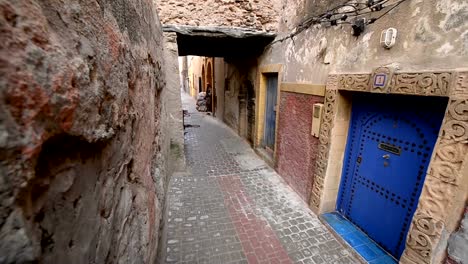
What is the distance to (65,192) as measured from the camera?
72cm

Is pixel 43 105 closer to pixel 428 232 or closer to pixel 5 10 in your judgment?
pixel 5 10

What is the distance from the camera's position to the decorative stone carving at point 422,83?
1.92 meters

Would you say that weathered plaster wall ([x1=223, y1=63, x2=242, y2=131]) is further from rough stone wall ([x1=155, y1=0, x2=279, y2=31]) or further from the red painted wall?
the red painted wall

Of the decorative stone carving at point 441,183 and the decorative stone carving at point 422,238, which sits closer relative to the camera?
the decorative stone carving at point 441,183

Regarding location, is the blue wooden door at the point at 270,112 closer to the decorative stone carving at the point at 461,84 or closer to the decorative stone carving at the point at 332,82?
the decorative stone carving at the point at 332,82

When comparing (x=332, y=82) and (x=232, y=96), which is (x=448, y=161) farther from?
(x=232, y=96)

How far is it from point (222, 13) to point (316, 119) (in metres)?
3.24

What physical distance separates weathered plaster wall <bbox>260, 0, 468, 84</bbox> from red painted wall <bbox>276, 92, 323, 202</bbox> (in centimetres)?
51

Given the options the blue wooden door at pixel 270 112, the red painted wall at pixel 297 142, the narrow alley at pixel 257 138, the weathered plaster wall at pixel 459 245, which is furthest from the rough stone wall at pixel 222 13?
the weathered plaster wall at pixel 459 245

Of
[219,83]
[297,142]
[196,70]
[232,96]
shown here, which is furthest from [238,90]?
[196,70]

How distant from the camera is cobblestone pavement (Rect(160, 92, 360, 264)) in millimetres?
2924

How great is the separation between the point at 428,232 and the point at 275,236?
185 cm

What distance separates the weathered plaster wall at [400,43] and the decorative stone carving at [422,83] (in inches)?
3.8

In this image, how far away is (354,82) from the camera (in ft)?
9.36
